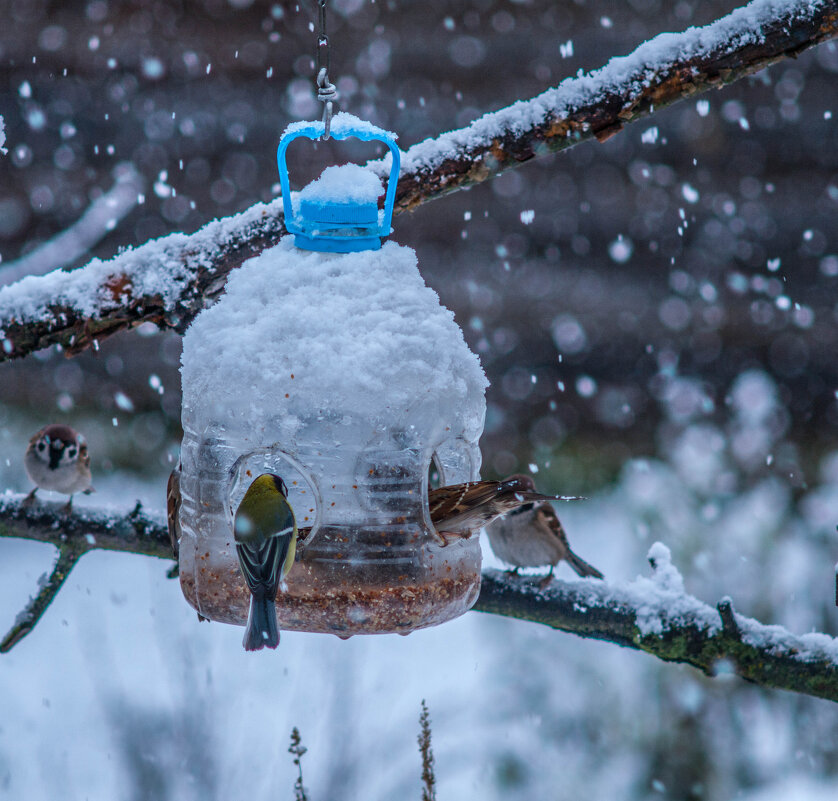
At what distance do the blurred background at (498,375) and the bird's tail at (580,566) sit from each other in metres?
0.17

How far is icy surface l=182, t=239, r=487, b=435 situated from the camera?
1701mm

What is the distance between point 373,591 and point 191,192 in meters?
2.53

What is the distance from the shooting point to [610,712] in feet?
15.0

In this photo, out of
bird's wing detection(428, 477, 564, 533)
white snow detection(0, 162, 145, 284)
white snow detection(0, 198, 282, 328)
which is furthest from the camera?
white snow detection(0, 162, 145, 284)

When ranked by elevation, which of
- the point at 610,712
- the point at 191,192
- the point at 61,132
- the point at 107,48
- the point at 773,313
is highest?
the point at 107,48

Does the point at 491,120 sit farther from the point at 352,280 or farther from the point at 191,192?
the point at 191,192

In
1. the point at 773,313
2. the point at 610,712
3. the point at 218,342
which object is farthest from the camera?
the point at 610,712

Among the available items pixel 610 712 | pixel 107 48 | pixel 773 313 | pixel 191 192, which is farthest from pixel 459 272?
pixel 610 712

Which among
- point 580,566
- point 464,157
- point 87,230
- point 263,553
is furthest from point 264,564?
point 580,566

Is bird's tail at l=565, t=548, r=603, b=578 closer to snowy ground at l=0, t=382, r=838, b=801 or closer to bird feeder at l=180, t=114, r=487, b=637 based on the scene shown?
snowy ground at l=0, t=382, r=838, b=801

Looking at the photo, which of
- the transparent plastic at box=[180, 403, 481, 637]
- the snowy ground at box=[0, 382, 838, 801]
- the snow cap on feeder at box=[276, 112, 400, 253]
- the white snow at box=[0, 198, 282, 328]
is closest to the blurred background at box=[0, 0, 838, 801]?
the snowy ground at box=[0, 382, 838, 801]

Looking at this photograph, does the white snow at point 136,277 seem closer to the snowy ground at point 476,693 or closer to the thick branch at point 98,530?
the thick branch at point 98,530

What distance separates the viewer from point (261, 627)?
1.56 m

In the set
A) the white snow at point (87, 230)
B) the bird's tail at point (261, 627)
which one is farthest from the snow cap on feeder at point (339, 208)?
the white snow at point (87, 230)
